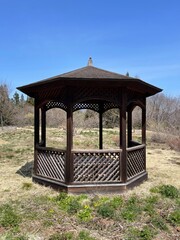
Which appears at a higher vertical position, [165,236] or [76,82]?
[76,82]

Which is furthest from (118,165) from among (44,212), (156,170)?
(156,170)

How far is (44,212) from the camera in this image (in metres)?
4.42

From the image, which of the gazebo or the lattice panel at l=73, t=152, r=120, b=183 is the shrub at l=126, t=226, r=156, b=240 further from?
the lattice panel at l=73, t=152, r=120, b=183

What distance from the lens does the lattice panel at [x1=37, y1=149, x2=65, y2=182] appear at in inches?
233

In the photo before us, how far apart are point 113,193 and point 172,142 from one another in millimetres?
8183

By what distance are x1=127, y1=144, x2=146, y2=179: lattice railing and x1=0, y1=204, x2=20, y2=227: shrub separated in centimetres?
299

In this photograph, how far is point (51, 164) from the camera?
615 cm

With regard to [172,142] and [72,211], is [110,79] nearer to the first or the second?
[72,211]

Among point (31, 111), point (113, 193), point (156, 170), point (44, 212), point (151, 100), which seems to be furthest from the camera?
point (31, 111)

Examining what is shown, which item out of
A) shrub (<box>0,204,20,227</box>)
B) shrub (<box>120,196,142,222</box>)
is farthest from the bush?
shrub (<box>0,204,20,227</box>)

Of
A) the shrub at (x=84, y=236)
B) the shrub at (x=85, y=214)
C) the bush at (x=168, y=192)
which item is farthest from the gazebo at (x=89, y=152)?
the shrub at (x=84, y=236)

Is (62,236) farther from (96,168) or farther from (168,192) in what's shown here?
(168,192)

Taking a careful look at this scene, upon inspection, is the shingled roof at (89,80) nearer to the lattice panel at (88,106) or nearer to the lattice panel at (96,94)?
the lattice panel at (96,94)

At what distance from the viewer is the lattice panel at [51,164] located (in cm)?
591
